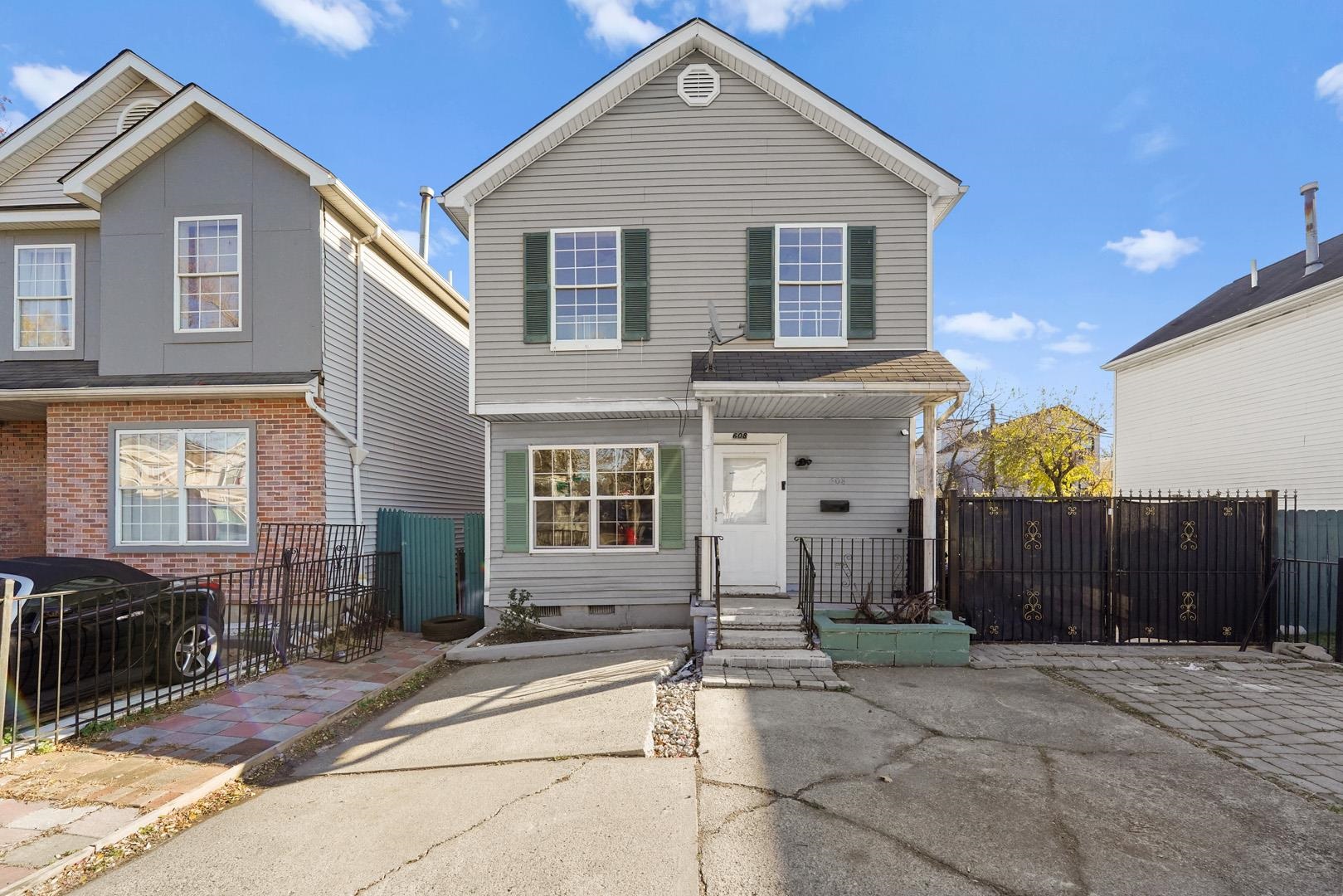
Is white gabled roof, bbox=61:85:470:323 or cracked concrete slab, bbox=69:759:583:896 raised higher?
white gabled roof, bbox=61:85:470:323

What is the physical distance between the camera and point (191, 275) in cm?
927

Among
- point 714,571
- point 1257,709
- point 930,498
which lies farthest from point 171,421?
point 1257,709

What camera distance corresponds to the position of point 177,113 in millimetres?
9062

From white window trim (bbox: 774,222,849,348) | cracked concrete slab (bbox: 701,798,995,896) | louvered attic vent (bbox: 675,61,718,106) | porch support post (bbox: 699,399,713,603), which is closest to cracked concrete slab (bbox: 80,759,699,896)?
cracked concrete slab (bbox: 701,798,995,896)

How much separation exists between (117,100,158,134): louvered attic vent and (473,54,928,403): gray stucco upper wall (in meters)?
6.74

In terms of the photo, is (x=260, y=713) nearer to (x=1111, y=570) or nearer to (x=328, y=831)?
(x=328, y=831)

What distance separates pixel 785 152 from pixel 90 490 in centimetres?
1104

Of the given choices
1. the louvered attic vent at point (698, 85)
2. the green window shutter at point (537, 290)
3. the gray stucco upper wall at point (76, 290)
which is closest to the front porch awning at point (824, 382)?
the green window shutter at point (537, 290)

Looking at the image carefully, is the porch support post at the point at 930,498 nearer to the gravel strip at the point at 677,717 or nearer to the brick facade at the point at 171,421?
the gravel strip at the point at 677,717

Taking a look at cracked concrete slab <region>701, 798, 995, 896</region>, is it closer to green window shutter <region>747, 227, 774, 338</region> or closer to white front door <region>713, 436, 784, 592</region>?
white front door <region>713, 436, 784, 592</region>

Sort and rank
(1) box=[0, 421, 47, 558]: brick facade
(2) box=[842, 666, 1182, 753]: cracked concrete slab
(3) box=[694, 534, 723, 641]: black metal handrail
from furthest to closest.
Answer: (1) box=[0, 421, 47, 558]: brick facade, (3) box=[694, 534, 723, 641]: black metal handrail, (2) box=[842, 666, 1182, 753]: cracked concrete slab

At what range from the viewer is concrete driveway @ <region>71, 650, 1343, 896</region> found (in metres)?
3.22

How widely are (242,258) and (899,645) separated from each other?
33.4ft

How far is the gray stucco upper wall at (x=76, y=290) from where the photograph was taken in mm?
10023
